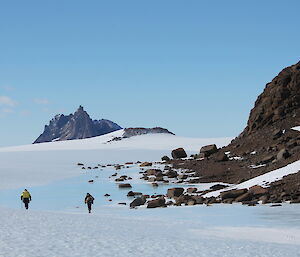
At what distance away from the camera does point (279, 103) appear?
6088 cm

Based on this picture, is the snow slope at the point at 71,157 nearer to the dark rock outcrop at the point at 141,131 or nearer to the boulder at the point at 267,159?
the dark rock outcrop at the point at 141,131

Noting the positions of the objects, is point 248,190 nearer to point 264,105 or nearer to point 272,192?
point 272,192

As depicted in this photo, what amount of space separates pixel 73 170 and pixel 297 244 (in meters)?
57.1

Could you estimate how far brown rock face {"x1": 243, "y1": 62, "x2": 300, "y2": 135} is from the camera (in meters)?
58.6

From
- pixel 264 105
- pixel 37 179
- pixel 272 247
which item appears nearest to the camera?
pixel 272 247

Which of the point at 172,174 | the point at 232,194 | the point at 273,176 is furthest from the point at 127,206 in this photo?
the point at 172,174

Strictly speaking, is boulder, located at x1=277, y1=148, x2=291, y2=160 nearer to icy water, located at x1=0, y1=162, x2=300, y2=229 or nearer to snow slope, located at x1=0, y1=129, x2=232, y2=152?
icy water, located at x1=0, y1=162, x2=300, y2=229

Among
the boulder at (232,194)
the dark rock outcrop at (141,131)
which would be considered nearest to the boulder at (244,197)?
the boulder at (232,194)

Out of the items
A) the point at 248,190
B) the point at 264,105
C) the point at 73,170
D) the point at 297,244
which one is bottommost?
the point at 297,244

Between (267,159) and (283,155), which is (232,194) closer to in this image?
(283,155)

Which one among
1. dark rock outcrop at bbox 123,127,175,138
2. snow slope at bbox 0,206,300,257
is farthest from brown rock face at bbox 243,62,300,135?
dark rock outcrop at bbox 123,127,175,138

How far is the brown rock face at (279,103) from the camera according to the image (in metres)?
58.6

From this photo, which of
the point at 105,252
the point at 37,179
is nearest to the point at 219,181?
the point at 37,179

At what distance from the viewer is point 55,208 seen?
114 feet
